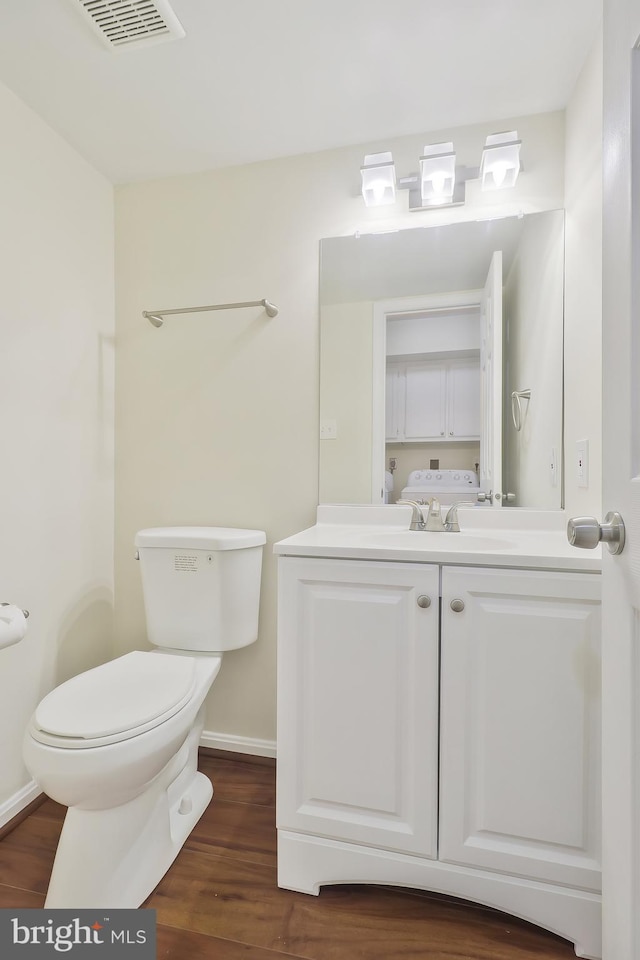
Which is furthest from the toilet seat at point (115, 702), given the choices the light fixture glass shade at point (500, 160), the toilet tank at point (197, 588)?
the light fixture glass shade at point (500, 160)

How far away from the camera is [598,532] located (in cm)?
64

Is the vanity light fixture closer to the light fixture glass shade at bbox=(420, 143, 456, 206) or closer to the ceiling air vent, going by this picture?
the light fixture glass shade at bbox=(420, 143, 456, 206)

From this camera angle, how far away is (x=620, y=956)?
628mm

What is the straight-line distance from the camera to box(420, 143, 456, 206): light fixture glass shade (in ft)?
5.14

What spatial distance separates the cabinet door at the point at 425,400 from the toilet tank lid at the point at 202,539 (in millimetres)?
644

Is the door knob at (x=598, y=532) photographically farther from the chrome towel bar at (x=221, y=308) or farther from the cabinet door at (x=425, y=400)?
the chrome towel bar at (x=221, y=308)

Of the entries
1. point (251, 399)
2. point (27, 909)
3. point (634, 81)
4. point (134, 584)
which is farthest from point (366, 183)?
point (27, 909)

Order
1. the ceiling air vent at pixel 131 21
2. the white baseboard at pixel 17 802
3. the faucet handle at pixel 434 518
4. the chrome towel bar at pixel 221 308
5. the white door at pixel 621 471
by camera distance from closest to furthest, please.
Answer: the white door at pixel 621 471 → the ceiling air vent at pixel 131 21 → the white baseboard at pixel 17 802 → the faucet handle at pixel 434 518 → the chrome towel bar at pixel 221 308

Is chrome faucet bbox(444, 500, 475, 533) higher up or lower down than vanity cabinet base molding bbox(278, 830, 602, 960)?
higher up

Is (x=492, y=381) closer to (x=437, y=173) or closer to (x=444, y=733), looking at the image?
(x=437, y=173)

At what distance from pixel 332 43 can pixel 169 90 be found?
53 cm

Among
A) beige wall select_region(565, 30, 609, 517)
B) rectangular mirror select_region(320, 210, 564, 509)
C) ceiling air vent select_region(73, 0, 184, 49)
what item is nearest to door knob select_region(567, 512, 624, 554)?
beige wall select_region(565, 30, 609, 517)

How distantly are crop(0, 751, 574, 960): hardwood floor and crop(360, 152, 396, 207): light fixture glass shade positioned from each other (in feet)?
6.75

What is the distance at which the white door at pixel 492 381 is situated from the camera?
1598mm
